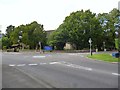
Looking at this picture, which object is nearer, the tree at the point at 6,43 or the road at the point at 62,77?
the road at the point at 62,77

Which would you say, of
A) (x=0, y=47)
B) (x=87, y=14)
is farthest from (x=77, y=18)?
(x=0, y=47)

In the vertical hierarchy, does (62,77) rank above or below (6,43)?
below

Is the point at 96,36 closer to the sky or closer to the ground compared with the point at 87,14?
closer to the ground

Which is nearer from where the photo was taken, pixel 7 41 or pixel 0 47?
pixel 7 41

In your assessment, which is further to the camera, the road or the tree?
the tree

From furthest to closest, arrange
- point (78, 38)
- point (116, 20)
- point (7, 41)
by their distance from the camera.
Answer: point (7, 41)
point (116, 20)
point (78, 38)

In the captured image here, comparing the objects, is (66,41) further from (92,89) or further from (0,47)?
(92,89)

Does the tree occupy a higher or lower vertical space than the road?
higher

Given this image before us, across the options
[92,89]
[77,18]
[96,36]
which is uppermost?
[77,18]

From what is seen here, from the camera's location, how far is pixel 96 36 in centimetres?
8562

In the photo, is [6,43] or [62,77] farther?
[6,43]

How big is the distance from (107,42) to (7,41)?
150 ft

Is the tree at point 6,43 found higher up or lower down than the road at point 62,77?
higher up

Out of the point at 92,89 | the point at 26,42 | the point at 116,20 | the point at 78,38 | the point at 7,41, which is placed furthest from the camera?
the point at 7,41
